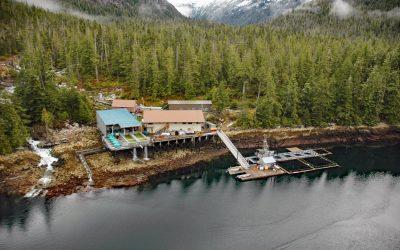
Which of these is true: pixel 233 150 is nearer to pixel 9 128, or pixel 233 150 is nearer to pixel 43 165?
pixel 43 165

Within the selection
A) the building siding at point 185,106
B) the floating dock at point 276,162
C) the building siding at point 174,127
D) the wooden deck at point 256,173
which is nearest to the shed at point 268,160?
the floating dock at point 276,162

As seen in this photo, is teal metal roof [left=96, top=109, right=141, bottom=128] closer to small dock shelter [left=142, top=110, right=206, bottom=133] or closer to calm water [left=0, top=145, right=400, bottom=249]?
small dock shelter [left=142, top=110, right=206, bottom=133]

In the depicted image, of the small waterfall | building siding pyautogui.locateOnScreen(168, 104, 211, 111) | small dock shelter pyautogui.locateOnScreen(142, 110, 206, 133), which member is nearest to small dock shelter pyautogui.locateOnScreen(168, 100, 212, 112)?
building siding pyautogui.locateOnScreen(168, 104, 211, 111)

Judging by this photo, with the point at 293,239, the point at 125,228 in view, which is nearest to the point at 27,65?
the point at 125,228

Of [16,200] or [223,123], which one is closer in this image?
[16,200]

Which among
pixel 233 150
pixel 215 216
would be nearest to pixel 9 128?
pixel 215 216

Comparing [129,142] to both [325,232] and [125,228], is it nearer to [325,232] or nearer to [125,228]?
[125,228]
